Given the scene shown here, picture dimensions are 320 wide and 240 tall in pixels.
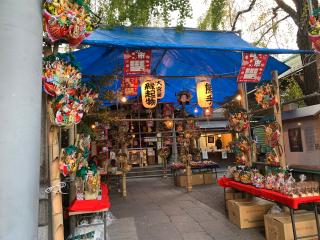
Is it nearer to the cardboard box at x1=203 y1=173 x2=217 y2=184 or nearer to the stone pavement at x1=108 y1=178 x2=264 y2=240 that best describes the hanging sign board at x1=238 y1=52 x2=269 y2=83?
the stone pavement at x1=108 y1=178 x2=264 y2=240

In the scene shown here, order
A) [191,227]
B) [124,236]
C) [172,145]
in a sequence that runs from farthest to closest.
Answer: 1. [172,145]
2. [191,227]
3. [124,236]

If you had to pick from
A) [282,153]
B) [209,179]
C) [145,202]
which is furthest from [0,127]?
[209,179]

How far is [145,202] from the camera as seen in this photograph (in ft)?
32.6

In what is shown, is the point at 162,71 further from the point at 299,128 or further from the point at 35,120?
the point at 35,120

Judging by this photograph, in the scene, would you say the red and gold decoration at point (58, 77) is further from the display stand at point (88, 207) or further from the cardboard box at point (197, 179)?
the cardboard box at point (197, 179)

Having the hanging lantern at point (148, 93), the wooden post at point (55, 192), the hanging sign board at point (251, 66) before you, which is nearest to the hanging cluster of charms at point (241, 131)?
the hanging sign board at point (251, 66)

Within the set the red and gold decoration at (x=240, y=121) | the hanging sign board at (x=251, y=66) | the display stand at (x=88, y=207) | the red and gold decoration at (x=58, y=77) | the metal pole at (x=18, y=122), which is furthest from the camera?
the red and gold decoration at (x=240, y=121)

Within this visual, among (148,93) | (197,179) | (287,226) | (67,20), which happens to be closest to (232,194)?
(287,226)

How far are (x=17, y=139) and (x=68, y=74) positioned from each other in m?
1.85

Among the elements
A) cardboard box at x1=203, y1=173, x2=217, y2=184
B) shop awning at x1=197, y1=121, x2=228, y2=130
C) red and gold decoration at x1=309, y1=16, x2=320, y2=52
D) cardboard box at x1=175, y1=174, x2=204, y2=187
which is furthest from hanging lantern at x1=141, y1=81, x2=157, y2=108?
shop awning at x1=197, y1=121, x2=228, y2=130

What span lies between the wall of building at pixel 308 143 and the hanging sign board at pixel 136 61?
4.07 meters

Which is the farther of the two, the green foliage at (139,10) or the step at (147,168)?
the step at (147,168)

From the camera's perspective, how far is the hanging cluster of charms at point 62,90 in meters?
3.55

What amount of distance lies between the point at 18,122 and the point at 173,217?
6460 mm
